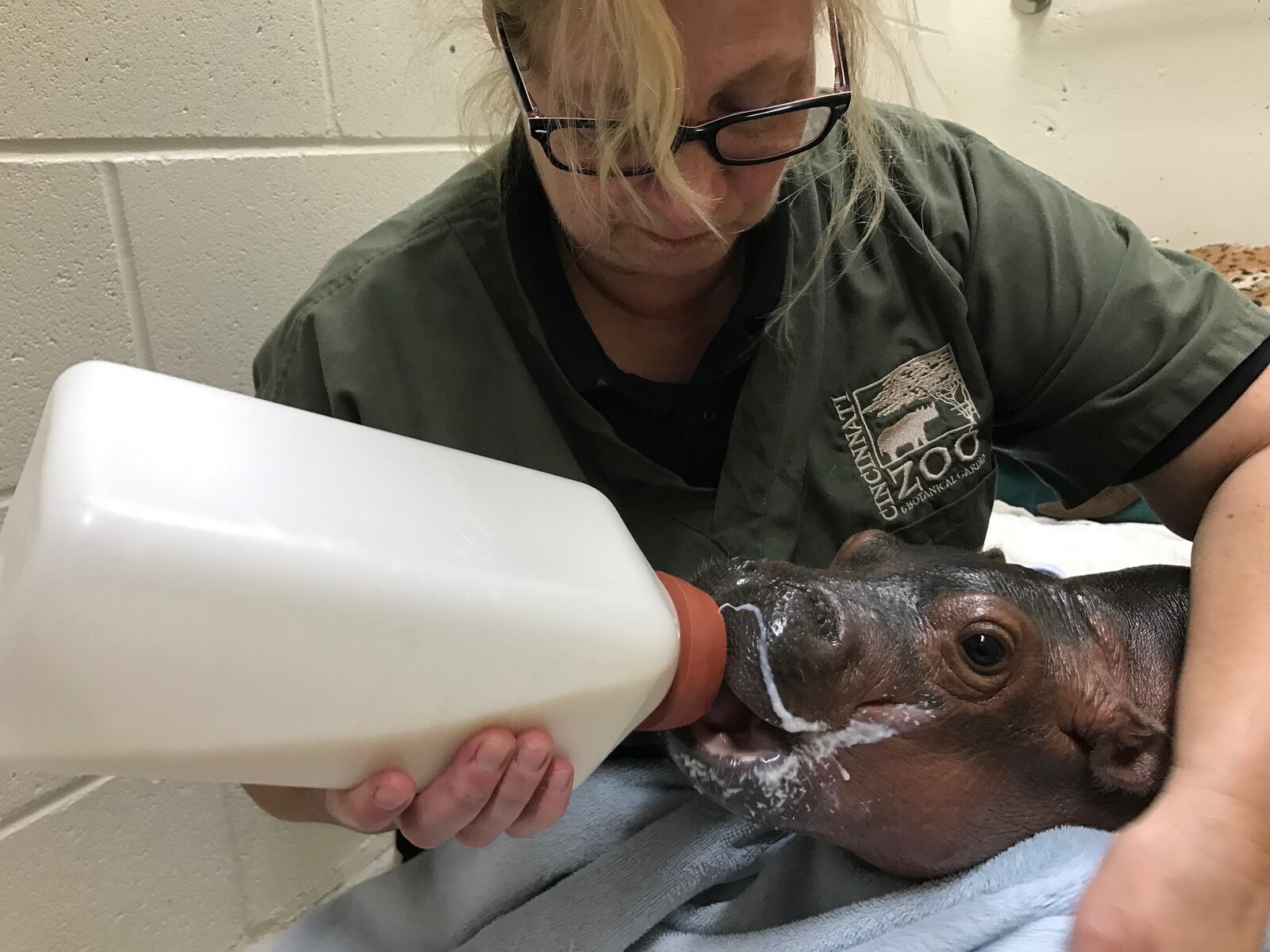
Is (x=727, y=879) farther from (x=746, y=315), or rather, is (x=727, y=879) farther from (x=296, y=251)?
(x=296, y=251)

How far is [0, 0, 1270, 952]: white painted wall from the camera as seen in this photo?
98 centimetres

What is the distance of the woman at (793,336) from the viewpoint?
34.4 inches

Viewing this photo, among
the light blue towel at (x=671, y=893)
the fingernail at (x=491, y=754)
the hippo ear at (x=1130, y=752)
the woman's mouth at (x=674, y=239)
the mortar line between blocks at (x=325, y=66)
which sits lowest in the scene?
the light blue towel at (x=671, y=893)

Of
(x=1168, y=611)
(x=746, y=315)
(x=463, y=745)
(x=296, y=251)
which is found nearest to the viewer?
(x=463, y=745)

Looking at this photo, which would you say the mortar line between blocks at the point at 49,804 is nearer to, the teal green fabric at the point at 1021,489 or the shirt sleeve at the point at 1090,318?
the shirt sleeve at the point at 1090,318

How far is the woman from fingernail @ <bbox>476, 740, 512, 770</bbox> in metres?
0.29

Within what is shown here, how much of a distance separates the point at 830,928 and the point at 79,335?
93cm

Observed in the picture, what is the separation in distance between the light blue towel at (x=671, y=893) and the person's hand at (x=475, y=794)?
0.16 m

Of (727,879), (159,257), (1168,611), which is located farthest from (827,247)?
(159,257)

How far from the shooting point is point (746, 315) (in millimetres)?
1005

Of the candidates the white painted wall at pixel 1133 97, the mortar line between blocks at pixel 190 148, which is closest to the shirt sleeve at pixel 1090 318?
the mortar line between blocks at pixel 190 148

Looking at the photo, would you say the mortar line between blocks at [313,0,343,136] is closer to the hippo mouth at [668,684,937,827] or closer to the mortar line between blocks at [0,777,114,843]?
the mortar line between blocks at [0,777,114,843]

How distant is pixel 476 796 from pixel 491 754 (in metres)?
0.04

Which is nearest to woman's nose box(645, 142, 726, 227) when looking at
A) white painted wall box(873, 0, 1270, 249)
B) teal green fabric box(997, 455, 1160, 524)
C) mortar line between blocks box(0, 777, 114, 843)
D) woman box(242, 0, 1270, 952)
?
woman box(242, 0, 1270, 952)
